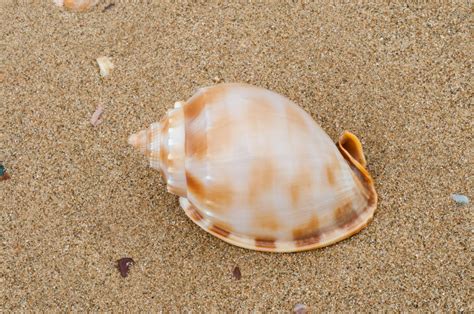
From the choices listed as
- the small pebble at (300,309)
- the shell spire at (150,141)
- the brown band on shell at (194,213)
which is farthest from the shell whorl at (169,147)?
the small pebble at (300,309)

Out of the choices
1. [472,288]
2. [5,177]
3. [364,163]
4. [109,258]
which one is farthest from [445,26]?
[5,177]

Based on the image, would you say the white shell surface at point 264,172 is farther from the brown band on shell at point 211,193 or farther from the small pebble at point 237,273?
the small pebble at point 237,273

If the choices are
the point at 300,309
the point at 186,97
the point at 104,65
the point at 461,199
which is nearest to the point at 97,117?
the point at 104,65

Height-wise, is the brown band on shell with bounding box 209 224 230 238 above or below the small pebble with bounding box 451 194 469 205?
below

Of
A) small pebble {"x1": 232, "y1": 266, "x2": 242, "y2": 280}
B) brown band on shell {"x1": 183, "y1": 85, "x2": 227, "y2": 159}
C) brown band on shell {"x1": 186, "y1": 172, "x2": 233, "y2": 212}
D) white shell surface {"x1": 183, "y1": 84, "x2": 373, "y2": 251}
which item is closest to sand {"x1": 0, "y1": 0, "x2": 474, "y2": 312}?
small pebble {"x1": 232, "y1": 266, "x2": 242, "y2": 280}

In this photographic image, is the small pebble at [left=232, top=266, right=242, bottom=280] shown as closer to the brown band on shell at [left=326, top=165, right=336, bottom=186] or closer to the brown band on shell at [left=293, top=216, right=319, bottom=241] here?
the brown band on shell at [left=293, top=216, right=319, bottom=241]

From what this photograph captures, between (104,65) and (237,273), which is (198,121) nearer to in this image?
(237,273)

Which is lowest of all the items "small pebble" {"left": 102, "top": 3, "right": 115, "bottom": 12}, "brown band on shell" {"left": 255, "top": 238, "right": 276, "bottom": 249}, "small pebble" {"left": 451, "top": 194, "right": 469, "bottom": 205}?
"brown band on shell" {"left": 255, "top": 238, "right": 276, "bottom": 249}
